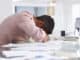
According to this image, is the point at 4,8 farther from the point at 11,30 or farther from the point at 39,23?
the point at 11,30

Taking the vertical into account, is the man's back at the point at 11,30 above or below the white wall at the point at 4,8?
below

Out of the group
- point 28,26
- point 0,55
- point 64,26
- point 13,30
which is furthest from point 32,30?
point 64,26

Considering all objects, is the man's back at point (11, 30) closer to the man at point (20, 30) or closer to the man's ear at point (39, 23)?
the man at point (20, 30)

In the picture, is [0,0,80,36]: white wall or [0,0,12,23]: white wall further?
[0,0,80,36]: white wall

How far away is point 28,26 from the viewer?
1.35 m

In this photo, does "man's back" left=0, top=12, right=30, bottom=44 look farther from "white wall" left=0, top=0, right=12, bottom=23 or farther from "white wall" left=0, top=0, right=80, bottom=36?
"white wall" left=0, top=0, right=80, bottom=36

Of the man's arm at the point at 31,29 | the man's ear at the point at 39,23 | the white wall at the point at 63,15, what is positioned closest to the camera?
the man's arm at the point at 31,29

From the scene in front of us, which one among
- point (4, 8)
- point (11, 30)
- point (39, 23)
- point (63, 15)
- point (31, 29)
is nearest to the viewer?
point (31, 29)

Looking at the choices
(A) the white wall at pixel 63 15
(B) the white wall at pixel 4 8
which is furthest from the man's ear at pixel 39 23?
(A) the white wall at pixel 63 15

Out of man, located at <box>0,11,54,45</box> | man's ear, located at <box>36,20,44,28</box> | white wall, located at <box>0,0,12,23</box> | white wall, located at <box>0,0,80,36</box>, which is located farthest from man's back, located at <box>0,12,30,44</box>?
white wall, located at <box>0,0,80,36</box>

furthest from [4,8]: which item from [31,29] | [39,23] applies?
[31,29]

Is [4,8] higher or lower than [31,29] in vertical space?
higher

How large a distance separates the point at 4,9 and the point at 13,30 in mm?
1936

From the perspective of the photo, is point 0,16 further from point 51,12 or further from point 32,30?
point 32,30
